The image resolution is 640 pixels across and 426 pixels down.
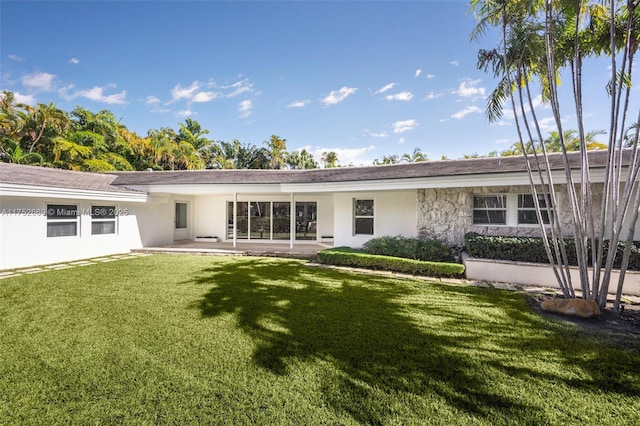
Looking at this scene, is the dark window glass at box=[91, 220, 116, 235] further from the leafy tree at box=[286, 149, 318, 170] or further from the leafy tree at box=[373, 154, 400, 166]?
the leafy tree at box=[373, 154, 400, 166]

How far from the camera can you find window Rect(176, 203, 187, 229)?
1571cm

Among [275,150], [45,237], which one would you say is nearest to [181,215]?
[45,237]

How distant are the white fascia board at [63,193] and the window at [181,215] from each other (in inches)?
128

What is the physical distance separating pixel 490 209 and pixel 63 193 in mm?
14948

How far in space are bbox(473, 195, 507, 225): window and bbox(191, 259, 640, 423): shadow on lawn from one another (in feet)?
13.4

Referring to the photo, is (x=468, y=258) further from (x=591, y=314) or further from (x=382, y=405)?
(x=382, y=405)

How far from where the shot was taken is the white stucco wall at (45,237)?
28.8 feet

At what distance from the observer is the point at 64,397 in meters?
2.92

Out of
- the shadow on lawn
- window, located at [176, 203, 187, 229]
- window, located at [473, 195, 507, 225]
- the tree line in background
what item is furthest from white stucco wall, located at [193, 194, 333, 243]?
the tree line in background

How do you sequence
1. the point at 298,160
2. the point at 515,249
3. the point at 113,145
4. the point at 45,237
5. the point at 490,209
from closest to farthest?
the point at 515,249, the point at 45,237, the point at 490,209, the point at 113,145, the point at 298,160

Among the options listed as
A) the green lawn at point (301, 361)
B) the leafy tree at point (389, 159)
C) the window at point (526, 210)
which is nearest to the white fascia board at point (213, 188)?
the green lawn at point (301, 361)

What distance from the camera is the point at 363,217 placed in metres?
12.4

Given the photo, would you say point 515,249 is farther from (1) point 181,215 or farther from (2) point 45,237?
(1) point 181,215

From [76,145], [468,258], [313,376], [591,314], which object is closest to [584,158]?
[591,314]
